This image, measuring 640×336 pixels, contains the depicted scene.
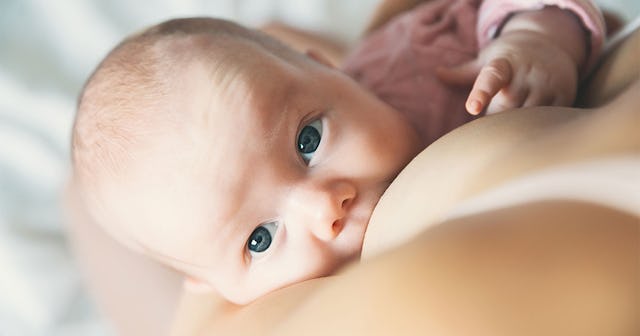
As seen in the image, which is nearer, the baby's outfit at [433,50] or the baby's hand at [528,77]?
the baby's hand at [528,77]

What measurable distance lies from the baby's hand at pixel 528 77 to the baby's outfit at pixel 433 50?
2.6 inches

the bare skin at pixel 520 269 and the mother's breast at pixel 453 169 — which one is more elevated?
the bare skin at pixel 520 269

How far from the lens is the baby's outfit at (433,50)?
733 mm

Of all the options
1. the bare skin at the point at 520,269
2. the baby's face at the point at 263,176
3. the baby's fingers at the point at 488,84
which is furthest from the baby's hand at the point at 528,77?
the bare skin at the point at 520,269

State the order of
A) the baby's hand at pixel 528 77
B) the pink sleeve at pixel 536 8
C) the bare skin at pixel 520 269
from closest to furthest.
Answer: the bare skin at pixel 520 269 < the baby's hand at pixel 528 77 < the pink sleeve at pixel 536 8

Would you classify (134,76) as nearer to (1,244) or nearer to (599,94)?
(599,94)

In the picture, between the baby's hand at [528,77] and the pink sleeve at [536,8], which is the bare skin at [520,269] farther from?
the pink sleeve at [536,8]

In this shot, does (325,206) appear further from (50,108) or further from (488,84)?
(50,108)

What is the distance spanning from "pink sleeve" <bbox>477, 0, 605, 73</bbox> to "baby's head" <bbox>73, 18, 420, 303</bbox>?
17 cm

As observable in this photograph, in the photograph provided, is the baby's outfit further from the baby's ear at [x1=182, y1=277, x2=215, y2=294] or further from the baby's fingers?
the baby's ear at [x1=182, y1=277, x2=215, y2=294]

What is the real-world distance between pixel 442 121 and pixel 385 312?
45 cm

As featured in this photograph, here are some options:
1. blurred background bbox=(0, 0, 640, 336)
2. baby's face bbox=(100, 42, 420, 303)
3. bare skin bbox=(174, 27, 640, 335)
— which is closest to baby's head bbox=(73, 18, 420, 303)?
baby's face bbox=(100, 42, 420, 303)

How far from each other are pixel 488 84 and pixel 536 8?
0.22m

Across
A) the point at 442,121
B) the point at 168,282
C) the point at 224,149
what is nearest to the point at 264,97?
the point at 224,149
